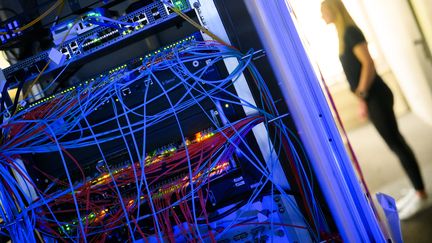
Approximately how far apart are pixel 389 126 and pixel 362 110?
265mm

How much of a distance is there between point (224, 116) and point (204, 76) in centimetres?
16

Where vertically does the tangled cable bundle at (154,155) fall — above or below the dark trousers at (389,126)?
above

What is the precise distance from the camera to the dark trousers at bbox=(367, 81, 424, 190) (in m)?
2.31

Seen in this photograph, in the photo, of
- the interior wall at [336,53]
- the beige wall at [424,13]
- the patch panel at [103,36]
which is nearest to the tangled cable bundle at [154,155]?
the patch panel at [103,36]

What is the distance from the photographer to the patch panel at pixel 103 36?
3.19 feet

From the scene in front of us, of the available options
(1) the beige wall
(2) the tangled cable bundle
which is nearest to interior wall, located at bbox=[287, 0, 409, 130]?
(1) the beige wall

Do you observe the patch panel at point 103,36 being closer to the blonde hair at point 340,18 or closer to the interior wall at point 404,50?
the blonde hair at point 340,18

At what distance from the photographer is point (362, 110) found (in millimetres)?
2594

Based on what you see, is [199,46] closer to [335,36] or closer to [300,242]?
[300,242]

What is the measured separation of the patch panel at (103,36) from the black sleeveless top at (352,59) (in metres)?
1.67

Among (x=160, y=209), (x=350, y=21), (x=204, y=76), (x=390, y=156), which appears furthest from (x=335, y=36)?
(x=160, y=209)

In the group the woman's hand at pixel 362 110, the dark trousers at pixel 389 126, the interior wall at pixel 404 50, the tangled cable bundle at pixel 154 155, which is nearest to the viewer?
the tangled cable bundle at pixel 154 155

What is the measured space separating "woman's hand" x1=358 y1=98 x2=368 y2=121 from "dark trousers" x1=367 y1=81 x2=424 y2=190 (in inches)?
1.9

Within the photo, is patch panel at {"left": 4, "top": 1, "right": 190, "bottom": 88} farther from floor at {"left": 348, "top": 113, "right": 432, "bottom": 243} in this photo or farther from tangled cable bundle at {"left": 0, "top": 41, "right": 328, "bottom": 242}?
floor at {"left": 348, "top": 113, "right": 432, "bottom": 243}
